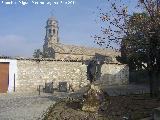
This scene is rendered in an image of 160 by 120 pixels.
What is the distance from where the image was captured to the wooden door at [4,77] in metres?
28.8

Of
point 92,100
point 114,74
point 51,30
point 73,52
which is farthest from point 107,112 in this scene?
point 51,30

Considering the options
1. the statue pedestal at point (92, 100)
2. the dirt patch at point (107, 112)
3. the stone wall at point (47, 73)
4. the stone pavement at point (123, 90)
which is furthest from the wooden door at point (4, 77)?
the statue pedestal at point (92, 100)

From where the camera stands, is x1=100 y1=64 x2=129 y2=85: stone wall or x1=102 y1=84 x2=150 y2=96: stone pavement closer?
x1=102 y1=84 x2=150 y2=96: stone pavement

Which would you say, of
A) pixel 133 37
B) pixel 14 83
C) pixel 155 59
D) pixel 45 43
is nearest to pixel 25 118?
pixel 133 37

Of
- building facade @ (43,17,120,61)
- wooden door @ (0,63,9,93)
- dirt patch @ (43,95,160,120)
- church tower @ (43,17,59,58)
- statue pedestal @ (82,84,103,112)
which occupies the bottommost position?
dirt patch @ (43,95,160,120)

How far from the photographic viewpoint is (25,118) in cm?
1416

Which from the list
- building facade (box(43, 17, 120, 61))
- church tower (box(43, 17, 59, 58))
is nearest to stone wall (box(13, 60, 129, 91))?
building facade (box(43, 17, 120, 61))

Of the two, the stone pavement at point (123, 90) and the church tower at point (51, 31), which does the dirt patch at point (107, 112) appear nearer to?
the stone pavement at point (123, 90)

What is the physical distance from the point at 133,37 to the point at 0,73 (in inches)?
575

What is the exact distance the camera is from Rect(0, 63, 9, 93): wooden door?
2881 cm

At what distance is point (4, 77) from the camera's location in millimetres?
29031

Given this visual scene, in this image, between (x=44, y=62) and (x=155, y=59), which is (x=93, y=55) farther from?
(x=155, y=59)

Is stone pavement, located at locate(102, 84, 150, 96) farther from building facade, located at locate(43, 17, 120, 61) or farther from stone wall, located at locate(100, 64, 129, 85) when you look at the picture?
building facade, located at locate(43, 17, 120, 61)

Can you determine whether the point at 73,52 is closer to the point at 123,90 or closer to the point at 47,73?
the point at 47,73
